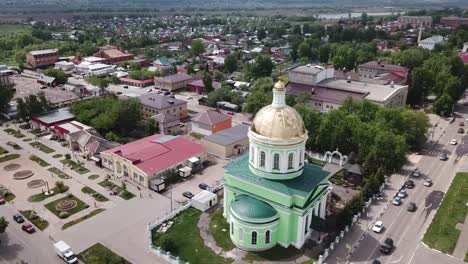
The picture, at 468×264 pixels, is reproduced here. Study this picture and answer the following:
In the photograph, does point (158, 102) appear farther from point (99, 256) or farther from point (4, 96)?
point (99, 256)

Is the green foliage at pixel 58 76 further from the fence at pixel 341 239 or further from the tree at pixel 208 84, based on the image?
the fence at pixel 341 239

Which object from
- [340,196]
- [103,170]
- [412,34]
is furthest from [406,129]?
[412,34]

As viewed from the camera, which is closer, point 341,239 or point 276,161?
point 276,161

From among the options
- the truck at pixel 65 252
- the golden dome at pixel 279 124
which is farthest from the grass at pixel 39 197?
the golden dome at pixel 279 124

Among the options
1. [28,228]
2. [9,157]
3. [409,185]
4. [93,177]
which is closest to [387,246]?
[409,185]

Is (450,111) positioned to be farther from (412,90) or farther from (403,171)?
(403,171)
